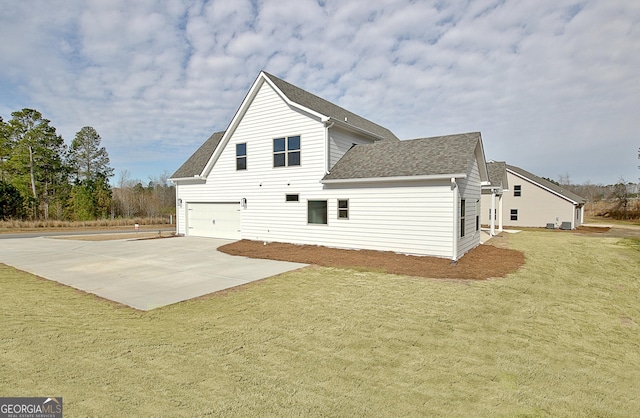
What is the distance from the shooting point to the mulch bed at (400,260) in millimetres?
9406

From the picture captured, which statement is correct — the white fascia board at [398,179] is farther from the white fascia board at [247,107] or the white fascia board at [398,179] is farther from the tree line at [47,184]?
the tree line at [47,184]

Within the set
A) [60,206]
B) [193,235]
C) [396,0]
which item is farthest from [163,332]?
[60,206]

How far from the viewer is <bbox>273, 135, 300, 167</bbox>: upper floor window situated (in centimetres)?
1474

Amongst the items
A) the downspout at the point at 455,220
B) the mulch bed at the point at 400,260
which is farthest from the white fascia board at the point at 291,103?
the downspout at the point at 455,220

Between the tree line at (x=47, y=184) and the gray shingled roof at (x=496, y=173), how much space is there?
31527 mm

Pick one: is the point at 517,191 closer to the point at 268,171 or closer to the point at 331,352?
the point at 268,171

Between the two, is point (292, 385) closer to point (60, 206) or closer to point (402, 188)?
point (402, 188)

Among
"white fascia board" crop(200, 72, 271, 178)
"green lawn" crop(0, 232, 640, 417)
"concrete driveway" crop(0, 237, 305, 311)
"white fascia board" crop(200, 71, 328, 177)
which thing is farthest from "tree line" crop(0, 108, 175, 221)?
"green lawn" crop(0, 232, 640, 417)

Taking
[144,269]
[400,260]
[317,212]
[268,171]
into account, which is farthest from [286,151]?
[144,269]

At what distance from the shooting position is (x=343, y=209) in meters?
13.4

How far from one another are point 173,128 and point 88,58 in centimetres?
1244

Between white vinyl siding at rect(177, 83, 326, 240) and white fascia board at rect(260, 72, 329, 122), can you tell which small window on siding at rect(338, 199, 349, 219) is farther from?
white fascia board at rect(260, 72, 329, 122)

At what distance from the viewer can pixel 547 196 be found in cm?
2703

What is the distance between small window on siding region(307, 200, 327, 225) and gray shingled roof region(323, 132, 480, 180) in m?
1.30
